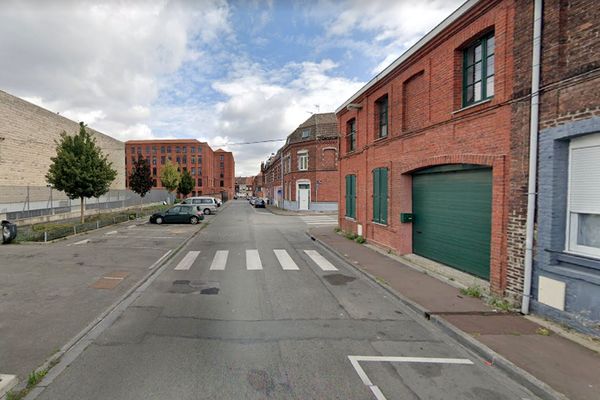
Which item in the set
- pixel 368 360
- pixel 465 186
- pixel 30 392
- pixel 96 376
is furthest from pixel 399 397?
pixel 465 186

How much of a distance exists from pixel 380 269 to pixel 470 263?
7.64ft

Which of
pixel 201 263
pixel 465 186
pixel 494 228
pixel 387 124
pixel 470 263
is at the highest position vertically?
pixel 387 124

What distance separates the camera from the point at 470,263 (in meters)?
7.26

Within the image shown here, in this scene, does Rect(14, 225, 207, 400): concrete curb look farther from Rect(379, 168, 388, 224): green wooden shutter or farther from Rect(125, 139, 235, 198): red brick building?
Rect(125, 139, 235, 198): red brick building

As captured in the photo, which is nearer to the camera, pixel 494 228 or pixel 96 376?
pixel 96 376

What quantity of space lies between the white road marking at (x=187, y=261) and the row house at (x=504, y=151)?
7.13 m

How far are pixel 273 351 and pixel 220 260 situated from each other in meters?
6.26

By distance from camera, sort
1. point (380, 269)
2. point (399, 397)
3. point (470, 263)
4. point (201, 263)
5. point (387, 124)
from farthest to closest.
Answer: point (387, 124)
point (201, 263)
point (380, 269)
point (470, 263)
point (399, 397)

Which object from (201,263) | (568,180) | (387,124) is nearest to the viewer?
(568,180)

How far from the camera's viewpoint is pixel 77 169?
53.3 feet

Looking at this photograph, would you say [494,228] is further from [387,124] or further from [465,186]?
[387,124]

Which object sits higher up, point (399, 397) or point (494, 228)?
point (494, 228)

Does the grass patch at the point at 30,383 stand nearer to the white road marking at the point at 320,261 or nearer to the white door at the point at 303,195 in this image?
the white road marking at the point at 320,261

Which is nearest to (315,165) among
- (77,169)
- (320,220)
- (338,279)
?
(320,220)
